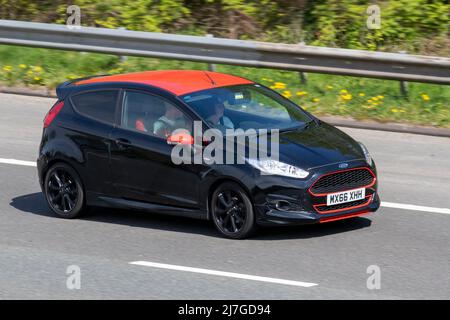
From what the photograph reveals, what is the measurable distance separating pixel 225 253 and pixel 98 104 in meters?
2.55

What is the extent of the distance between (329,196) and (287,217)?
47 cm

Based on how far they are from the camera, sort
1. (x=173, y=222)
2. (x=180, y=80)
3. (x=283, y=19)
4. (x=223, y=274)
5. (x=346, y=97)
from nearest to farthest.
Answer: (x=223, y=274) < (x=173, y=222) < (x=180, y=80) < (x=346, y=97) < (x=283, y=19)

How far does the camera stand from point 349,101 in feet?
→ 52.3

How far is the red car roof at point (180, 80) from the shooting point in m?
11.1

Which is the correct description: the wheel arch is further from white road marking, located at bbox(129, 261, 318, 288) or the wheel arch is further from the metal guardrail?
the metal guardrail

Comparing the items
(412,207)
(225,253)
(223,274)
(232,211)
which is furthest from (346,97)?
(223,274)

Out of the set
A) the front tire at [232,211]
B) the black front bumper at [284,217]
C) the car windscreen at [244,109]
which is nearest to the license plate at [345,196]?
the black front bumper at [284,217]

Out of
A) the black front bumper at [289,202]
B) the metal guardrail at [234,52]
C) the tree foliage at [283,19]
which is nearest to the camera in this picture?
the black front bumper at [289,202]

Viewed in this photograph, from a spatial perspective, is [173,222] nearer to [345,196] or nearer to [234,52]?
[345,196]

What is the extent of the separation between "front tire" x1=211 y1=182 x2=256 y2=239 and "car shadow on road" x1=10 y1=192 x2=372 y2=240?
0.18 meters

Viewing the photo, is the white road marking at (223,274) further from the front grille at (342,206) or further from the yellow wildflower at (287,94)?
the yellow wildflower at (287,94)

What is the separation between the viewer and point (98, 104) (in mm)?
11492

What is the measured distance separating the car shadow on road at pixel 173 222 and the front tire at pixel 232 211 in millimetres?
176

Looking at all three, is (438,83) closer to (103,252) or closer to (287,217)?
(287,217)
